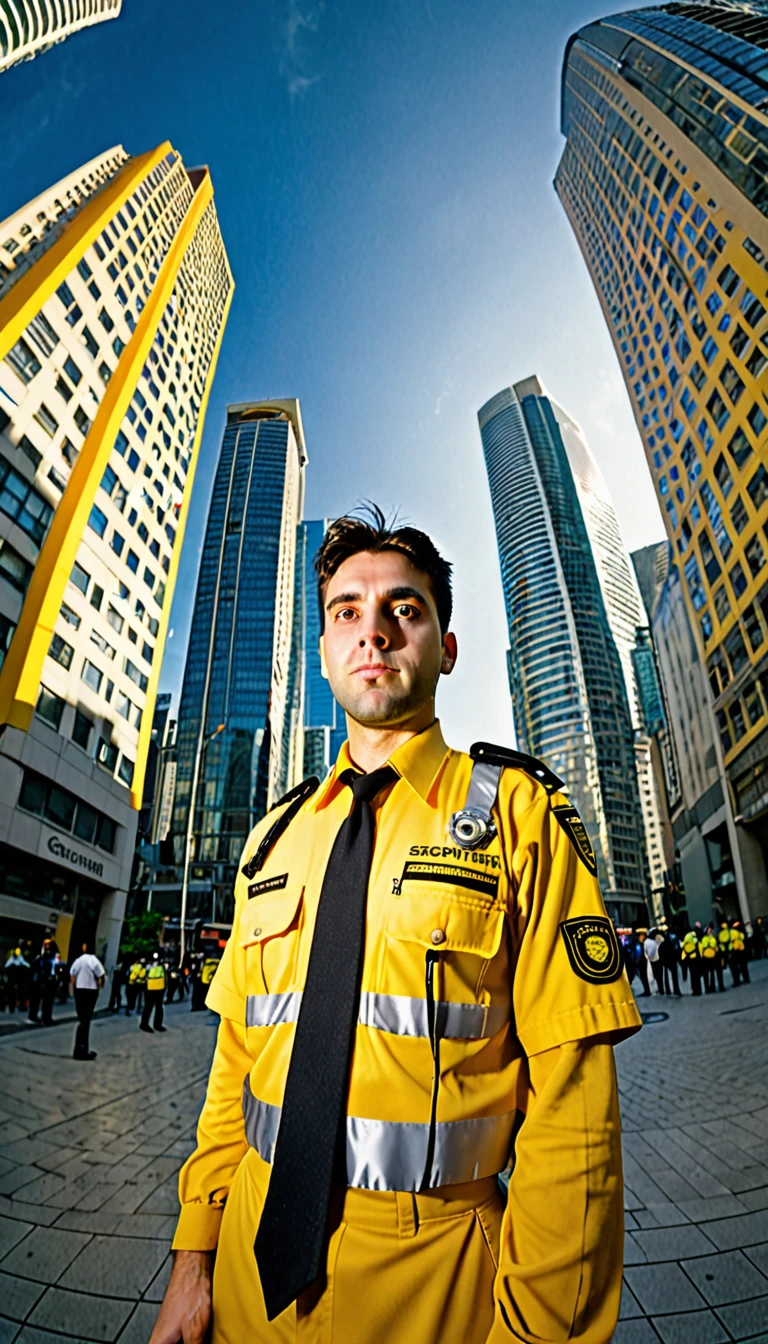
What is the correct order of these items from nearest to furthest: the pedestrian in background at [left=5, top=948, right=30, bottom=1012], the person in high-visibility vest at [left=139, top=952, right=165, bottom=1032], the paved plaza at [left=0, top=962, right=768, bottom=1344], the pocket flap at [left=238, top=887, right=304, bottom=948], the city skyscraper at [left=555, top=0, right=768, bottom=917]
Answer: the pocket flap at [left=238, top=887, right=304, bottom=948] < the paved plaza at [left=0, top=962, right=768, bottom=1344] < the pedestrian in background at [left=5, top=948, right=30, bottom=1012] < the city skyscraper at [left=555, top=0, right=768, bottom=917] < the person in high-visibility vest at [left=139, top=952, right=165, bottom=1032]

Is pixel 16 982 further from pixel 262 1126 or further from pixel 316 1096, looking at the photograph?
pixel 316 1096

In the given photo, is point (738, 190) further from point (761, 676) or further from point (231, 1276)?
point (231, 1276)

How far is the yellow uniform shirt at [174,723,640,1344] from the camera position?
69cm

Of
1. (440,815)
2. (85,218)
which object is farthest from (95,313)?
(440,815)

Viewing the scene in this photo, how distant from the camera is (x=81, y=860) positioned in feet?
10.4

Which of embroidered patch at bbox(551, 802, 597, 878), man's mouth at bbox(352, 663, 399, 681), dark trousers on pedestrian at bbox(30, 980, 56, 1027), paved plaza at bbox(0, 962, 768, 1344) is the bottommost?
paved plaza at bbox(0, 962, 768, 1344)

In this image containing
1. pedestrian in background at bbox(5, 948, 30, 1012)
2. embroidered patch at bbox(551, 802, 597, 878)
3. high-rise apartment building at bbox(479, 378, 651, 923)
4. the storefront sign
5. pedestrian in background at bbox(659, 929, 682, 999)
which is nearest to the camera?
embroidered patch at bbox(551, 802, 597, 878)

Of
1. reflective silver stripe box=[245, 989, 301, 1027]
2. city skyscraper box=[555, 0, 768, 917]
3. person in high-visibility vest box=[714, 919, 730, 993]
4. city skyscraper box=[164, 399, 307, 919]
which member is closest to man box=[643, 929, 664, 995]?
person in high-visibility vest box=[714, 919, 730, 993]

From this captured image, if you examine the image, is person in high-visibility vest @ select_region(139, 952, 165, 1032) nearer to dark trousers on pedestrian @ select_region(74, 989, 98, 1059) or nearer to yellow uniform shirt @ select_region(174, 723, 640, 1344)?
dark trousers on pedestrian @ select_region(74, 989, 98, 1059)

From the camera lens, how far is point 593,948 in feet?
2.80

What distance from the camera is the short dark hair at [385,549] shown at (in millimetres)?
1267

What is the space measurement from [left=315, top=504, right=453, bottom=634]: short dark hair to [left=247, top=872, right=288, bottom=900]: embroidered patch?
0.62 metres

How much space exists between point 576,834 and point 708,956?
2763mm

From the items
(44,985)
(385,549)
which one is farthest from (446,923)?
(44,985)
